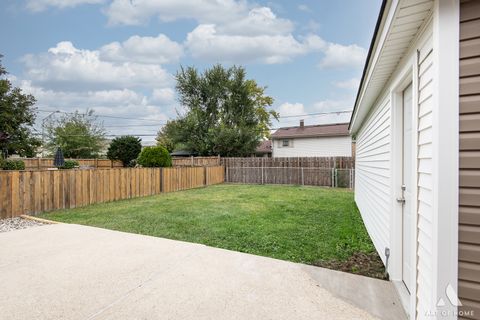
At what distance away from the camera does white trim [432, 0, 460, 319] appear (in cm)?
143

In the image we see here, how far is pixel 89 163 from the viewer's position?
21.5m

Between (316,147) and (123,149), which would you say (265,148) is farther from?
(123,149)

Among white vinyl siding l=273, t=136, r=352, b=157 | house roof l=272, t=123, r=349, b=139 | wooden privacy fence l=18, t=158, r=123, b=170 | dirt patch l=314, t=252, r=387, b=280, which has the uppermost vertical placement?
house roof l=272, t=123, r=349, b=139

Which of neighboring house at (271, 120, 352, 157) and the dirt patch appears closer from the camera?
the dirt patch

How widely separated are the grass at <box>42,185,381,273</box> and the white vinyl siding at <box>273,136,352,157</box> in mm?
12485

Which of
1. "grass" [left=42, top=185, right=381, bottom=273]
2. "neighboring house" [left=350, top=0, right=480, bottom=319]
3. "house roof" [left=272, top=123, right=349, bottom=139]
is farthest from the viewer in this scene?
"house roof" [left=272, top=123, right=349, bottom=139]

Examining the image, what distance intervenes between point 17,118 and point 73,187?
21.5 metres

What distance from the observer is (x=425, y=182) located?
1777 millimetres

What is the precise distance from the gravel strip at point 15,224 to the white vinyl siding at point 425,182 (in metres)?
6.48

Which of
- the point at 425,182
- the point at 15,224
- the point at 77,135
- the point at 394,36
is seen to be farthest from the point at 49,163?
the point at 425,182

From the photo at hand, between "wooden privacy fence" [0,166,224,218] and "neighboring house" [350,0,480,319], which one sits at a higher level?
"neighboring house" [350,0,480,319]

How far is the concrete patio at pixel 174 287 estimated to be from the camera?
228 centimetres

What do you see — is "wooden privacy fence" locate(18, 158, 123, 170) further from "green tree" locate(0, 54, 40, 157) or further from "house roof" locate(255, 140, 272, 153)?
"house roof" locate(255, 140, 272, 153)

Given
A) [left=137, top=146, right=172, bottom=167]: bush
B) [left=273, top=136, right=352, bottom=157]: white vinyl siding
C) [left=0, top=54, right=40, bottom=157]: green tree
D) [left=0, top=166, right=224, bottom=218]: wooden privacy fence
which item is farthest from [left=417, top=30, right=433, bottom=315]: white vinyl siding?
[left=0, top=54, right=40, bottom=157]: green tree
